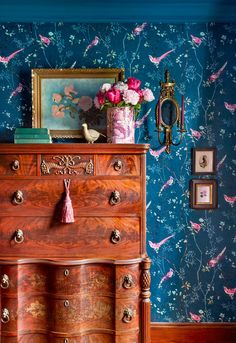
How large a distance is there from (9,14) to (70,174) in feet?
4.96

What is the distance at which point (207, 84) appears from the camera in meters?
3.49

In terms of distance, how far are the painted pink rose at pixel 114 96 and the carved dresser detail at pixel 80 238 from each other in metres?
0.39

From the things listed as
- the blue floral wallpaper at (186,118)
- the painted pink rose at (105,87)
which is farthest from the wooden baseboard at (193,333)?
the painted pink rose at (105,87)

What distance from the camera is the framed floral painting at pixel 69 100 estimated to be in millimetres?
3410

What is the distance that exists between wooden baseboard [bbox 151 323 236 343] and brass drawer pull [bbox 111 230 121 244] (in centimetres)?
108

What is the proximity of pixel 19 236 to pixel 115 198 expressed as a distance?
73 cm

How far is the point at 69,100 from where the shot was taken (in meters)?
3.43

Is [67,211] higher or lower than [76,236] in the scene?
higher

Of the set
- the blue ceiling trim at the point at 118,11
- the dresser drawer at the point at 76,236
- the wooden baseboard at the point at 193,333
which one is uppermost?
the blue ceiling trim at the point at 118,11

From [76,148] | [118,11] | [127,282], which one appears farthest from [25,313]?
[118,11]

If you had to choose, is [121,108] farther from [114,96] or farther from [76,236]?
[76,236]

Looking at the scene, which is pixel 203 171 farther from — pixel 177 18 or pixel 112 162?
pixel 177 18

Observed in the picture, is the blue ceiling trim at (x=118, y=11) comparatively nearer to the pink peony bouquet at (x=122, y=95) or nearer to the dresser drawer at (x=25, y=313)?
the pink peony bouquet at (x=122, y=95)

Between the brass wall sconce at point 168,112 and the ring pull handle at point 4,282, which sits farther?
the brass wall sconce at point 168,112
